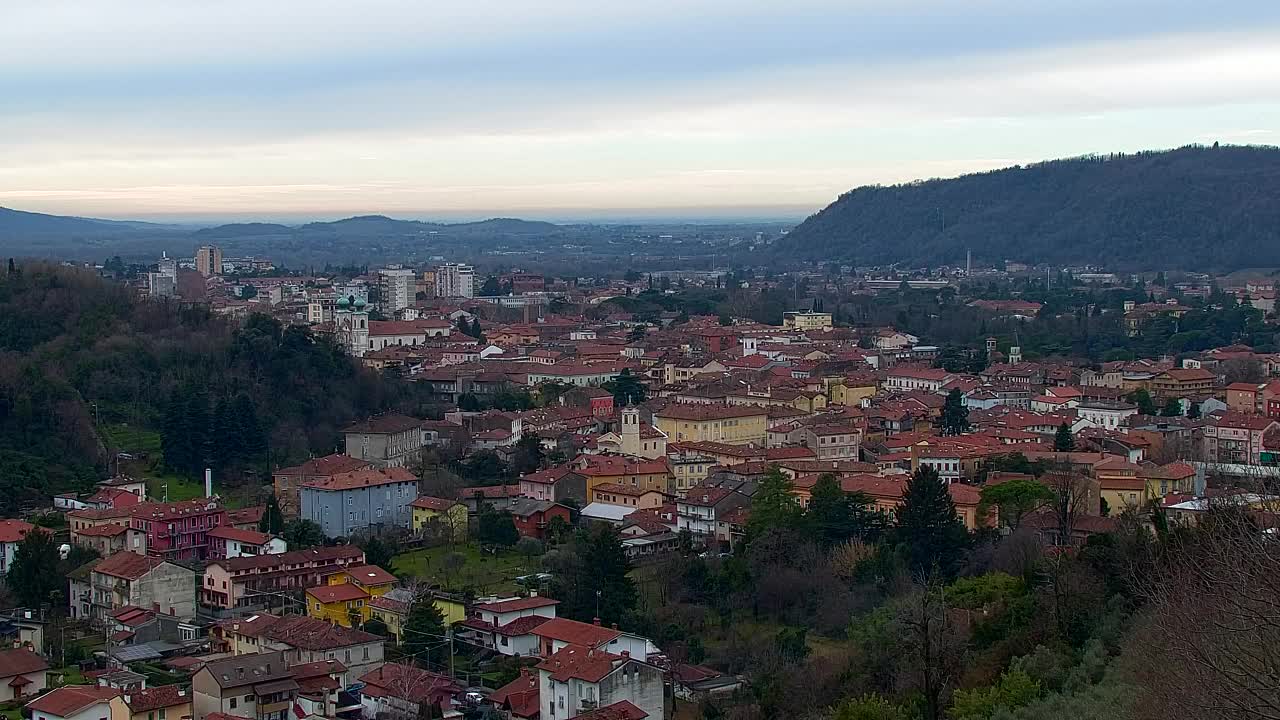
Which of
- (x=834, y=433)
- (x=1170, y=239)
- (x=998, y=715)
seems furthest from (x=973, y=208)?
(x=998, y=715)

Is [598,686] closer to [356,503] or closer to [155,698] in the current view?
[155,698]

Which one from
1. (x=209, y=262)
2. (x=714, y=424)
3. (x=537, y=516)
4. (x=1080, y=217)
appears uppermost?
(x=1080, y=217)

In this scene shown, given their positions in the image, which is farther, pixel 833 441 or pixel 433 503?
pixel 833 441

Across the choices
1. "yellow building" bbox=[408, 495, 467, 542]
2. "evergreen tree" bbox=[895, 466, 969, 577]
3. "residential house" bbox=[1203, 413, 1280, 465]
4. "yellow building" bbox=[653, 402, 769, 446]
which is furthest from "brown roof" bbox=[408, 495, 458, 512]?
"residential house" bbox=[1203, 413, 1280, 465]

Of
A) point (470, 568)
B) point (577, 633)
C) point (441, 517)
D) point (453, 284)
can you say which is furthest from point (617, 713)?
point (453, 284)

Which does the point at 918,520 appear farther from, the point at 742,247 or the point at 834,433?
the point at 742,247
